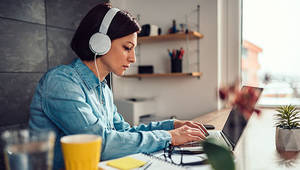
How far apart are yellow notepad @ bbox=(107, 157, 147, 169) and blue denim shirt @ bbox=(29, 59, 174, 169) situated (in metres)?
0.05

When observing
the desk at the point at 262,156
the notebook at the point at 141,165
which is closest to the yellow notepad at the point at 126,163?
the notebook at the point at 141,165

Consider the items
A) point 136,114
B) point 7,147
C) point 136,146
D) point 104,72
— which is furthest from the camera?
point 136,114

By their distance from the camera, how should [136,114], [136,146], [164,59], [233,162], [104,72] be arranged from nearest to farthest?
[233,162], [136,146], [104,72], [136,114], [164,59]

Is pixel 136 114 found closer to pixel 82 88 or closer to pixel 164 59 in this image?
pixel 164 59

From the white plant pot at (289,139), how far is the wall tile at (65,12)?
1657 millimetres

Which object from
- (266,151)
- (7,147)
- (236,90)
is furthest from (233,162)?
(266,151)

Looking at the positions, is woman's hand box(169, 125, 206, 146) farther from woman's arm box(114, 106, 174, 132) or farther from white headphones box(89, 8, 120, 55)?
white headphones box(89, 8, 120, 55)

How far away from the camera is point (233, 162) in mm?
308

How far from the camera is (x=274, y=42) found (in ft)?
6.43

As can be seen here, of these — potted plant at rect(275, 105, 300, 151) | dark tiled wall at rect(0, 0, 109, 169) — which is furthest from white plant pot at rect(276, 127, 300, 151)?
dark tiled wall at rect(0, 0, 109, 169)

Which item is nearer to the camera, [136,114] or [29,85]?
[29,85]

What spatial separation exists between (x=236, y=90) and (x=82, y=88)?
25.8 inches

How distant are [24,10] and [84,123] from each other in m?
1.30

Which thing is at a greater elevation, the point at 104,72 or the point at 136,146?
the point at 104,72
